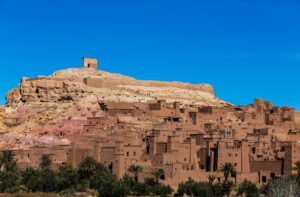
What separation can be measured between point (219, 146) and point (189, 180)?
3.93 m

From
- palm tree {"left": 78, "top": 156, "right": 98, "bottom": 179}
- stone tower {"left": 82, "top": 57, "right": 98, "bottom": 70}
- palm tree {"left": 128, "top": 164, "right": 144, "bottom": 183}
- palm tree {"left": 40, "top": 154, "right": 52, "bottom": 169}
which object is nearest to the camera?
palm tree {"left": 128, "top": 164, "right": 144, "bottom": 183}

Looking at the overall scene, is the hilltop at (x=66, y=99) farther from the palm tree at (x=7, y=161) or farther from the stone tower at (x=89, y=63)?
the palm tree at (x=7, y=161)

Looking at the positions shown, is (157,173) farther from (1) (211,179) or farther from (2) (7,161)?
(2) (7,161)

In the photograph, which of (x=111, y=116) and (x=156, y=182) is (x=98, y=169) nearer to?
(x=156, y=182)

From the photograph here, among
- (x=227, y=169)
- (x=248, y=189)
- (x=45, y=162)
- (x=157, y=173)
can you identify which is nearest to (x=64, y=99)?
(x=45, y=162)

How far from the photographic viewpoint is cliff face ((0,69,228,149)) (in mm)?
60281

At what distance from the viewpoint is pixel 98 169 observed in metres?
50.5

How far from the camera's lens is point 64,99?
217 ft

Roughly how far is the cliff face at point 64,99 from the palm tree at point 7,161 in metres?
4.63

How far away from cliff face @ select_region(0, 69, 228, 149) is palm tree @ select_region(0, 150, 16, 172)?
15.2 ft

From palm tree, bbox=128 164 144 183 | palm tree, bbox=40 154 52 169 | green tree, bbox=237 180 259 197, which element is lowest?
green tree, bbox=237 180 259 197

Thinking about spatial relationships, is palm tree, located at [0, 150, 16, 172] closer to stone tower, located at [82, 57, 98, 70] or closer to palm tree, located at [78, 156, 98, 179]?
palm tree, located at [78, 156, 98, 179]

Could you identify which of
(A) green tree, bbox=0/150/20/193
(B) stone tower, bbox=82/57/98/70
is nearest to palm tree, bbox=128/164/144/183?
(A) green tree, bbox=0/150/20/193

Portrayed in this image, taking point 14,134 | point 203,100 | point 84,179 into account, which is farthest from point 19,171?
point 203,100
